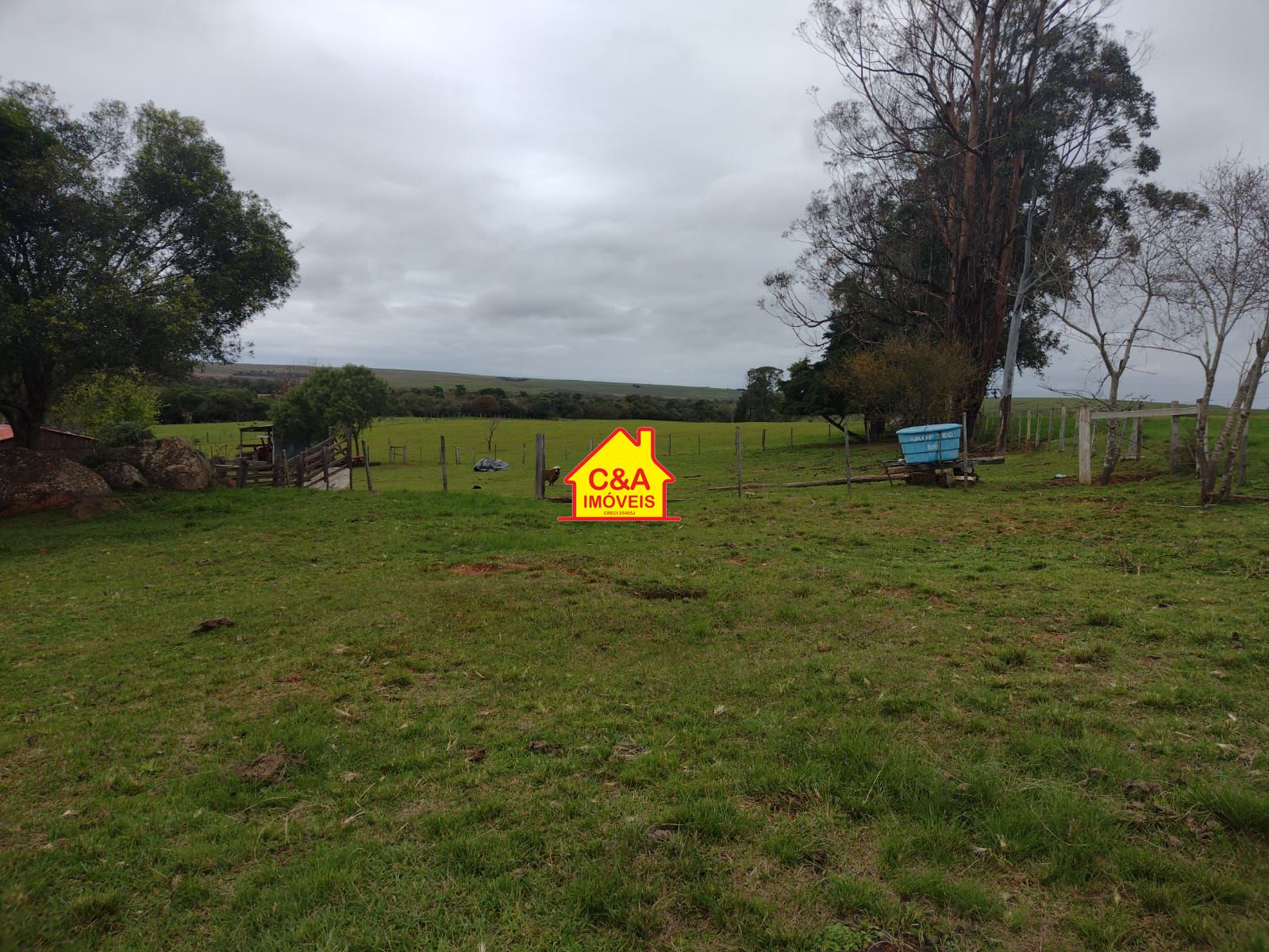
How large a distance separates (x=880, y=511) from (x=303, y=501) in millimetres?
13684

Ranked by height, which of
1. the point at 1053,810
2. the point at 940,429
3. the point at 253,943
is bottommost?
the point at 253,943

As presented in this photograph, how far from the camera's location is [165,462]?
16.9 m

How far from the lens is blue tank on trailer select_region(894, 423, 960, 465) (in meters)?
18.7

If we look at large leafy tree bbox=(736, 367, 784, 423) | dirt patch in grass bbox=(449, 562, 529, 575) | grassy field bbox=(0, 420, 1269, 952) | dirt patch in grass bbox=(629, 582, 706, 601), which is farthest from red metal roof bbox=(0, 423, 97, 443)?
large leafy tree bbox=(736, 367, 784, 423)

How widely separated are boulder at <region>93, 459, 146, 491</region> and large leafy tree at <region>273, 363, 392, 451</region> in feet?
108

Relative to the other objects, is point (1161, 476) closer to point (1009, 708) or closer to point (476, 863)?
point (1009, 708)

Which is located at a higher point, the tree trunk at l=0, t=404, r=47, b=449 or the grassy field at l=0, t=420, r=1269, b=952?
the tree trunk at l=0, t=404, r=47, b=449

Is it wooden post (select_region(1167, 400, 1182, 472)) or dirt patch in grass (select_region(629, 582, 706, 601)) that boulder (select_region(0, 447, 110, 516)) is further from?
wooden post (select_region(1167, 400, 1182, 472))

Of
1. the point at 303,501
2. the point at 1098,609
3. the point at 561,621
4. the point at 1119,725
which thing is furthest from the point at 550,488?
the point at 1119,725

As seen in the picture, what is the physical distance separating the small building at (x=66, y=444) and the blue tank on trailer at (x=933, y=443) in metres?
21.9

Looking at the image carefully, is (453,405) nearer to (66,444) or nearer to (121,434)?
(121,434)

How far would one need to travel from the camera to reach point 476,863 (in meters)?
3.08

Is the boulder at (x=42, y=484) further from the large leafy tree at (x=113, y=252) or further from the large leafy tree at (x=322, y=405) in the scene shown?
the large leafy tree at (x=322, y=405)

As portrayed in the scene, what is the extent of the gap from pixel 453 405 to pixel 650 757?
3888 inches
